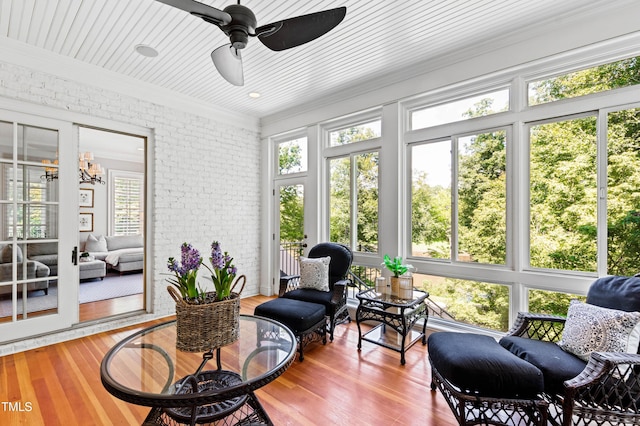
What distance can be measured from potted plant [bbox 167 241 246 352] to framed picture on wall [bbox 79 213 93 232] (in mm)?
6807

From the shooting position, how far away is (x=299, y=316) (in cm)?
259

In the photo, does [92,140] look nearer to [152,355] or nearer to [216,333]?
[152,355]

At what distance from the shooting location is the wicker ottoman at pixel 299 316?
259cm

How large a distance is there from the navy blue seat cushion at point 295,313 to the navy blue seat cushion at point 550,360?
60.5 inches

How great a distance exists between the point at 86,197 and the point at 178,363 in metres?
6.84

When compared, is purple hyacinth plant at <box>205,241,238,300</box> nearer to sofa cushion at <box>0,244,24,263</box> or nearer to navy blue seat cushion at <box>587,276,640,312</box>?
navy blue seat cushion at <box>587,276,640,312</box>

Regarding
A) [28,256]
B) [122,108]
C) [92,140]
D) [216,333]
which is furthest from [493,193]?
[92,140]

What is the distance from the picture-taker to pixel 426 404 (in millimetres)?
2039

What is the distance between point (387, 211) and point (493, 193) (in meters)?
1.11

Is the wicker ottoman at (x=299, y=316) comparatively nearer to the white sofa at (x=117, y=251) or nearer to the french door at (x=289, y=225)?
the french door at (x=289, y=225)

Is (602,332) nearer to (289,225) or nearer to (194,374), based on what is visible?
(194,374)

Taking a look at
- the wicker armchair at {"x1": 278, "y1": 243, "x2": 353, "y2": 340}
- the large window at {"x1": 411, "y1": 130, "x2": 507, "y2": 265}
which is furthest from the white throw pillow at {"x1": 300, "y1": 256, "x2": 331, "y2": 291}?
the large window at {"x1": 411, "y1": 130, "x2": 507, "y2": 265}

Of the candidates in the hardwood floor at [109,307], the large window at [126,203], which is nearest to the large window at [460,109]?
the hardwood floor at [109,307]

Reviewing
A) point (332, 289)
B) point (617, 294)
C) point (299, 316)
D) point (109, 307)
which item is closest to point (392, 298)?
point (332, 289)
